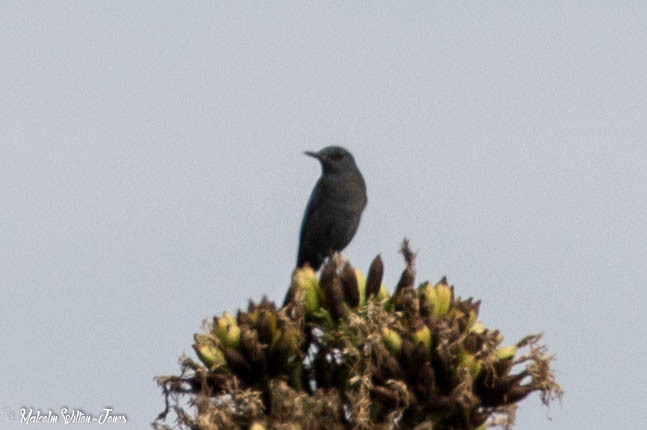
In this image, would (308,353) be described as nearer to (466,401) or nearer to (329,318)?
(329,318)

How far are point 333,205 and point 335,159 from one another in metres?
0.67

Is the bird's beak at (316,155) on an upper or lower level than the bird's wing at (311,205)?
upper

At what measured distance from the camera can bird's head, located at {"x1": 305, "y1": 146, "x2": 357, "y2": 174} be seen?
599 inches

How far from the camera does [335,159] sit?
50.2 feet

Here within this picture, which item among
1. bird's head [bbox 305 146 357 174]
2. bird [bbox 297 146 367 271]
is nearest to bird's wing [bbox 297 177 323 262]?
bird [bbox 297 146 367 271]

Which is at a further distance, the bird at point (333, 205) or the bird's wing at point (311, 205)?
the bird's wing at point (311, 205)

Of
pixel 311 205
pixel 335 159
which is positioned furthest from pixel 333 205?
pixel 335 159

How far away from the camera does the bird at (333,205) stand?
584 inches

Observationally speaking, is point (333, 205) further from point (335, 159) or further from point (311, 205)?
point (335, 159)

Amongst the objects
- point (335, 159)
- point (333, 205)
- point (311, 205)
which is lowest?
point (333, 205)

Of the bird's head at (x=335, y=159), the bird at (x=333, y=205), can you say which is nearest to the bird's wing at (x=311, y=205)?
the bird at (x=333, y=205)

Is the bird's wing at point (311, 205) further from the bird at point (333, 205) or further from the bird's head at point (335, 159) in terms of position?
the bird's head at point (335, 159)

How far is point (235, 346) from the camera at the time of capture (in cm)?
706

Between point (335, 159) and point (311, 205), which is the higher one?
point (335, 159)
